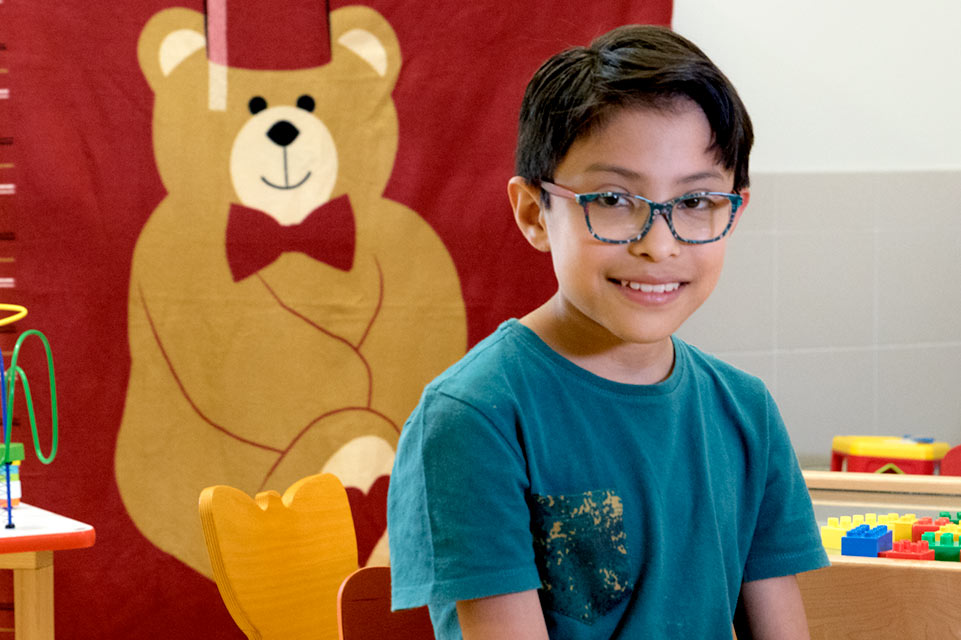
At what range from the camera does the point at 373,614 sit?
39.9 inches

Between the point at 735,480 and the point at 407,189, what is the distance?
134 centimetres

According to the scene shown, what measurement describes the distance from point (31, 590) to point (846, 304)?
173 cm

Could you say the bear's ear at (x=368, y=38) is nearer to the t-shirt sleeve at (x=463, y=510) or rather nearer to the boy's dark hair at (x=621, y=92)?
the boy's dark hair at (x=621, y=92)

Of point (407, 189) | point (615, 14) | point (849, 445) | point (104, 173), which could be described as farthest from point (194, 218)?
point (849, 445)

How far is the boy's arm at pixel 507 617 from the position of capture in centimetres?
73

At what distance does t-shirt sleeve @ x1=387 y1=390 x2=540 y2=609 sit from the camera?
2.38 ft

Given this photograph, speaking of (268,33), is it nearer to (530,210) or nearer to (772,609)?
(530,210)

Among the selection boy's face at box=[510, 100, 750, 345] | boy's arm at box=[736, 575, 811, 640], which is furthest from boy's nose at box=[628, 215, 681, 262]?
boy's arm at box=[736, 575, 811, 640]

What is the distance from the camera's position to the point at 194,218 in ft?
6.61

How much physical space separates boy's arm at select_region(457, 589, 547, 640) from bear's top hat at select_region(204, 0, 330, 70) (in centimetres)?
153

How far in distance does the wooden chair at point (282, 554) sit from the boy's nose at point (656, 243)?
2.03 ft

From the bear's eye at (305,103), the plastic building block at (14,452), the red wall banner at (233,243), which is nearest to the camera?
the plastic building block at (14,452)

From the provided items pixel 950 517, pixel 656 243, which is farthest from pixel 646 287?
pixel 950 517

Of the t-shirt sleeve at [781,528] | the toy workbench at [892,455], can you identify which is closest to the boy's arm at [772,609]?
the t-shirt sleeve at [781,528]
